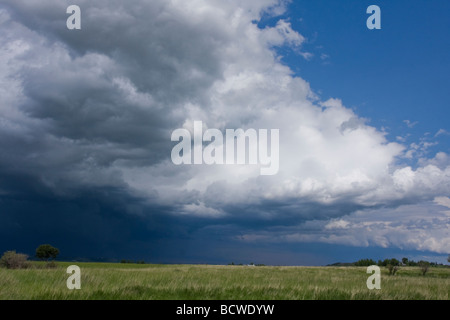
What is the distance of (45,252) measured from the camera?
376 ft

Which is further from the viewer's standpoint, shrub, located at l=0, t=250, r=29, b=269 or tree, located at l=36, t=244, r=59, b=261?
tree, located at l=36, t=244, r=59, b=261

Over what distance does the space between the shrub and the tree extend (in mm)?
56129

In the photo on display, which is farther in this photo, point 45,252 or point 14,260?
point 45,252

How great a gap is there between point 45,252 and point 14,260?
60755mm

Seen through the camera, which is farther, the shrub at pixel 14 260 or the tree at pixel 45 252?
the tree at pixel 45 252

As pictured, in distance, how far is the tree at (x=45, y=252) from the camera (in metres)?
114

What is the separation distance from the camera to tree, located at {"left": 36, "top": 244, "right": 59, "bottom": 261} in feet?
375

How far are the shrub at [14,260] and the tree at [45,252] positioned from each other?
5613 cm
